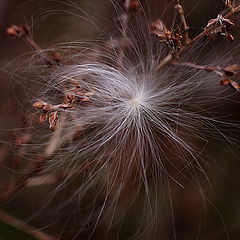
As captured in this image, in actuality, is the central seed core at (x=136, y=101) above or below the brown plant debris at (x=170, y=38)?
below

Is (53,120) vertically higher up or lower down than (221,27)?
lower down

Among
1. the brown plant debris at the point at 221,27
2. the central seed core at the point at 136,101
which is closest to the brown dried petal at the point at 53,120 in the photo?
the central seed core at the point at 136,101

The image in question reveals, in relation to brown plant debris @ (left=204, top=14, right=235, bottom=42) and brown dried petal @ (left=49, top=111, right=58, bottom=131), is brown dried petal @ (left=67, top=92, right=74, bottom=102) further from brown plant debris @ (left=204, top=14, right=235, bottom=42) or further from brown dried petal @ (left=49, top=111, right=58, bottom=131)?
brown plant debris @ (left=204, top=14, right=235, bottom=42)

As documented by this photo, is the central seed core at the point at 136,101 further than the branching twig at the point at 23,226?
No

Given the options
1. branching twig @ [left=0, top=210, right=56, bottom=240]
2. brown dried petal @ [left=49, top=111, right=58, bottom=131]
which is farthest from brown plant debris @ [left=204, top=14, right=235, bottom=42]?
branching twig @ [left=0, top=210, right=56, bottom=240]

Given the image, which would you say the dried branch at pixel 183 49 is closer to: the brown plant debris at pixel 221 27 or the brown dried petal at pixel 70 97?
the brown plant debris at pixel 221 27

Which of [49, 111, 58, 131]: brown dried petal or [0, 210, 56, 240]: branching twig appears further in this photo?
[0, 210, 56, 240]: branching twig

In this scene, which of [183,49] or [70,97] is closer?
[70,97]

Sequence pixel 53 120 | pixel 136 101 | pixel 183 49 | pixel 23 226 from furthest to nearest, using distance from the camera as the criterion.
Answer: pixel 23 226 → pixel 136 101 → pixel 183 49 → pixel 53 120

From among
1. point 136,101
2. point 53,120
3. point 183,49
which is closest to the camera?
point 53,120

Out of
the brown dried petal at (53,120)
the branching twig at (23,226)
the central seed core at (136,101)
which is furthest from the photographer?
the branching twig at (23,226)

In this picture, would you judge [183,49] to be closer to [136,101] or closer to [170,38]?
[170,38]

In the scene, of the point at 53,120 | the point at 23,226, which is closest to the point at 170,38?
the point at 53,120
